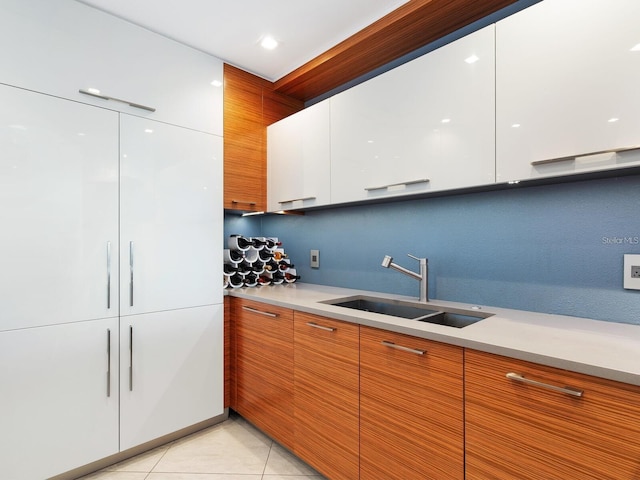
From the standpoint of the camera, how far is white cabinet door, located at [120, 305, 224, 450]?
1.76m

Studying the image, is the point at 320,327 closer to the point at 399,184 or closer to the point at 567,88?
the point at 399,184

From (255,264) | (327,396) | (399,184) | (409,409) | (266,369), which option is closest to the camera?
(409,409)

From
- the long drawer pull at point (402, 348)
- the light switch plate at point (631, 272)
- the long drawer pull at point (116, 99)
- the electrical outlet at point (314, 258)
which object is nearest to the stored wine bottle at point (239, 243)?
the electrical outlet at point (314, 258)

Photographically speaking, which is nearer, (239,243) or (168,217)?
(168,217)

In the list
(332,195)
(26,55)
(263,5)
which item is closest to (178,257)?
(332,195)

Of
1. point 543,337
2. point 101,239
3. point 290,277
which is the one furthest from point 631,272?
point 101,239

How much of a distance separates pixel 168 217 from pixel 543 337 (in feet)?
6.16

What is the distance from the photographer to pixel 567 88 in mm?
1132

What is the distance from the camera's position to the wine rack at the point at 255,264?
7.59 ft

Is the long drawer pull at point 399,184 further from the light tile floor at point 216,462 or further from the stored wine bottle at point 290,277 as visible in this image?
the light tile floor at point 216,462

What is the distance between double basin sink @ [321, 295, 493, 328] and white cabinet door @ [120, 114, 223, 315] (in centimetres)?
86

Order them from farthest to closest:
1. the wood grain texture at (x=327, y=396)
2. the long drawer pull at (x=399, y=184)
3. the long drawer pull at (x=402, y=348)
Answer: the long drawer pull at (x=399, y=184)
the wood grain texture at (x=327, y=396)
the long drawer pull at (x=402, y=348)

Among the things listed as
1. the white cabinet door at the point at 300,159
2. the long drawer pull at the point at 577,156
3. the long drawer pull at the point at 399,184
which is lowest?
the long drawer pull at the point at 399,184

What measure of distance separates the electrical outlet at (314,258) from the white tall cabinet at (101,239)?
0.72m
